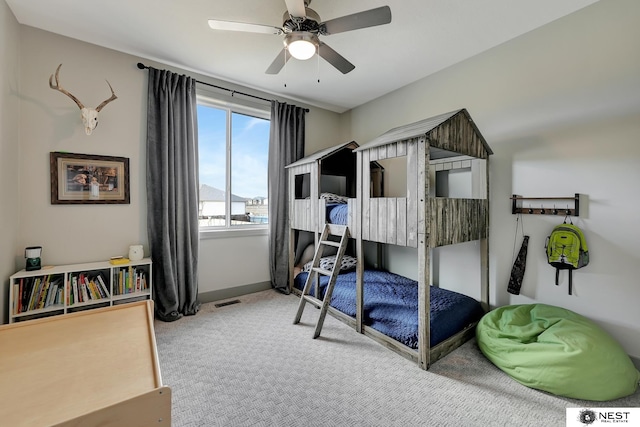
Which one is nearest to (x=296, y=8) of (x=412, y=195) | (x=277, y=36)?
(x=277, y=36)

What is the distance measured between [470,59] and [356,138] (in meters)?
1.86

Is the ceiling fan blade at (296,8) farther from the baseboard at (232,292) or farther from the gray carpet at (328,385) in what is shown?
the baseboard at (232,292)

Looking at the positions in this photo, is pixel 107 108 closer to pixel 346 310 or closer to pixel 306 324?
pixel 306 324

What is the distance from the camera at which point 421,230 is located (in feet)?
6.59

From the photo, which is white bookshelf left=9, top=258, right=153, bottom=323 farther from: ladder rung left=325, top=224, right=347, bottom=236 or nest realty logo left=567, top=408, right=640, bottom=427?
nest realty logo left=567, top=408, right=640, bottom=427

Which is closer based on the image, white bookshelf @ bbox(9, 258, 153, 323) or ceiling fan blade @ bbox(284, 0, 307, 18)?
ceiling fan blade @ bbox(284, 0, 307, 18)

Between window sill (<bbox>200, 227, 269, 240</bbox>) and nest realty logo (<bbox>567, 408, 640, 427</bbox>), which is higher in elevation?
window sill (<bbox>200, 227, 269, 240</bbox>)

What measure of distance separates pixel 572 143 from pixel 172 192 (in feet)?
12.7

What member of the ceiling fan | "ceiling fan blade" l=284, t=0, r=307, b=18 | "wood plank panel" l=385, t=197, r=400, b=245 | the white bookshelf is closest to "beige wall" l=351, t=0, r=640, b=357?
"wood plank panel" l=385, t=197, r=400, b=245

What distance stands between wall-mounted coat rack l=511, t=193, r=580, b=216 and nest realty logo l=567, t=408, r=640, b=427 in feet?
4.47

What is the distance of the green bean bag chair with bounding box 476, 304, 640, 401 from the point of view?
163 centimetres

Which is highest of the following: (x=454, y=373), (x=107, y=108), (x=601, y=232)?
(x=107, y=108)

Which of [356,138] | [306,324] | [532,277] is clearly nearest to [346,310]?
[306,324]

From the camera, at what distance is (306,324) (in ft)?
8.95
